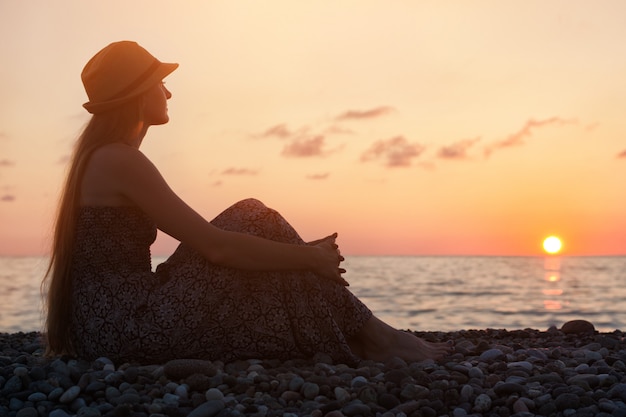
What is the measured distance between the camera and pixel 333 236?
4887 millimetres

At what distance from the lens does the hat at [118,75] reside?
456 cm

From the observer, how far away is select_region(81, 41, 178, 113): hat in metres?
4.56

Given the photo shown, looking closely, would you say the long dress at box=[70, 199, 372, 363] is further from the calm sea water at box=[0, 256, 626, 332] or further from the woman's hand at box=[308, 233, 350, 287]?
the calm sea water at box=[0, 256, 626, 332]

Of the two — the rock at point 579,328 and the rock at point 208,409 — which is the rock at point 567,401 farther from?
the rock at point 579,328

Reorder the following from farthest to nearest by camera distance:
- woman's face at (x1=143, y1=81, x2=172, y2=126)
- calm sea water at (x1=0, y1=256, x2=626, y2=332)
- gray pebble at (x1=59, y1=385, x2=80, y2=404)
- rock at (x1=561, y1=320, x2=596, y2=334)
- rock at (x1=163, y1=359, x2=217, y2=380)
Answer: calm sea water at (x1=0, y1=256, x2=626, y2=332)
rock at (x1=561, y1=320, x2=596, y2=334)
woman's face at (x1=143, y1=81, x2=172, y2=126)
rock at (x1=163, y1=359, x2=217, y2=380)
gray pebble at (x1=59, y1=385, x2=80, y2=404)

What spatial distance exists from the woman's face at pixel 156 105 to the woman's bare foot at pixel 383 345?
2.05m

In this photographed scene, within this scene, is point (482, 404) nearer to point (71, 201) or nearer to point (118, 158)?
point (118, 158)

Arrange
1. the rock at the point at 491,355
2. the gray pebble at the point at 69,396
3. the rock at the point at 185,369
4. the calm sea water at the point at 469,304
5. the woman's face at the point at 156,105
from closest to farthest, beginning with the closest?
the gray pebble at the point at 69,396 < the rock at the point at 185,369 < the woman's face at the point at 156,105 < the rock at the point at 491,355 < the calm sea water at the point at 469,304

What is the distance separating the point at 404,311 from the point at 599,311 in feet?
17.9

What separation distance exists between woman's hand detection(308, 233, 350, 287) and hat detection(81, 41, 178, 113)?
5.23 ft

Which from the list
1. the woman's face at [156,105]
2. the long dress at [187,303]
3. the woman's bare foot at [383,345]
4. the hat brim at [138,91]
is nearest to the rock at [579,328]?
the woman's bare foot at [383,345]

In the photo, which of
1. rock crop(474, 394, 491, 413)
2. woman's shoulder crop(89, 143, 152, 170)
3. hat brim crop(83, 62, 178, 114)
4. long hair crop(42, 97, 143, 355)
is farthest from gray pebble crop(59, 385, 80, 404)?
rock crop(474, 394, 491, 413)

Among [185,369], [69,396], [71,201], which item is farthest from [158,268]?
[69,396]

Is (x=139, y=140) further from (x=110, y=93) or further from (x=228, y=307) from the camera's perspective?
(x=228, y=307)
